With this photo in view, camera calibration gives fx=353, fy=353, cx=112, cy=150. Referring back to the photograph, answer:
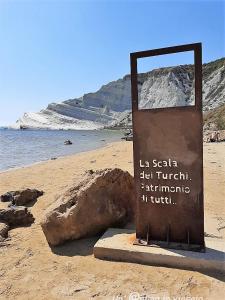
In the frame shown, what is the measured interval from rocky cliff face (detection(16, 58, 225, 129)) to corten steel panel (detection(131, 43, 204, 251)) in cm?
7588

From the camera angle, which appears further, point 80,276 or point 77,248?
point 77,248

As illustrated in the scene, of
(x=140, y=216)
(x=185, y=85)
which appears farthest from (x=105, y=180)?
(x=185, y=85)

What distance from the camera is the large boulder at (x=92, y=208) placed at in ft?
15.9

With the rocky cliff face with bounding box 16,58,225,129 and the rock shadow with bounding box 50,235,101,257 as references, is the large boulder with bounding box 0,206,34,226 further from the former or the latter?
the rocky cliff face with bounding box 16,58,225,129

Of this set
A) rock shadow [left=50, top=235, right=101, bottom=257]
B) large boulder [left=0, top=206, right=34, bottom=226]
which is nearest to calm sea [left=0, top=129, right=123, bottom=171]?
large boulder [left=0, top=206, right=34, bottom=226]

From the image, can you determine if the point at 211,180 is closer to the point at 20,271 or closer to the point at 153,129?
the point at 153,129

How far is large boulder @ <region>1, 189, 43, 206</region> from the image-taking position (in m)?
7.41

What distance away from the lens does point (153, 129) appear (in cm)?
443

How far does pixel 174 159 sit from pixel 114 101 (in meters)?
145

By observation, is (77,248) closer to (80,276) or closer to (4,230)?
(80,276)

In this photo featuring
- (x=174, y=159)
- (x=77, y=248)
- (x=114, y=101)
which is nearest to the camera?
(x=174, y=159)

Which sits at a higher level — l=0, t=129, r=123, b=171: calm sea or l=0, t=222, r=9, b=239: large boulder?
l=0, t=222, r=9, b=239: large boulder

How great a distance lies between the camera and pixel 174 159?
436 centimetres

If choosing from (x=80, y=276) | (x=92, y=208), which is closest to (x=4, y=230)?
(x=92, y=208)
